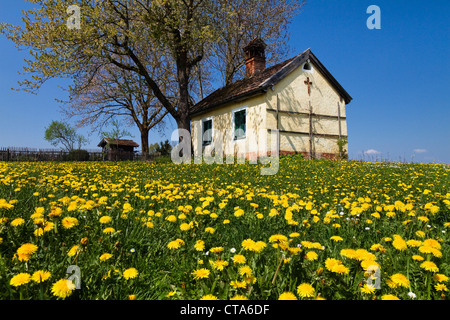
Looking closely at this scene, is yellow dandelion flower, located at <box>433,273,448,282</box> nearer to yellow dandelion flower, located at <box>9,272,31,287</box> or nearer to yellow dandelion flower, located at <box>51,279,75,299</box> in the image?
yellow dandelion flower, located at <box>51,279,75,299</box>

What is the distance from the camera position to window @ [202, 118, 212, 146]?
657 inches

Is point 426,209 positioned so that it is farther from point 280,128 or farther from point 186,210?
point 280,128

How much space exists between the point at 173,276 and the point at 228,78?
19.7 meters

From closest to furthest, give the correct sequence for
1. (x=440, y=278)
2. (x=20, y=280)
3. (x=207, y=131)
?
(x=20, y=280) → (x=440, y=278) → (x=207, y=131)

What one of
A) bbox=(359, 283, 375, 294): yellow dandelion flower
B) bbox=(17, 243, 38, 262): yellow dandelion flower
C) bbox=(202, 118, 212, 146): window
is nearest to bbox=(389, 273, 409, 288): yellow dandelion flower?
bbox=(359, 283, 375, 294): yellow dandelion flower

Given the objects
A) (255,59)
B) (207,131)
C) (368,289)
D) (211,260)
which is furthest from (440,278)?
(255,59)

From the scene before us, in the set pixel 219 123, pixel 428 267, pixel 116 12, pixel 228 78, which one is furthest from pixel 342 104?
pixel 428 267

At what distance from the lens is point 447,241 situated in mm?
2010

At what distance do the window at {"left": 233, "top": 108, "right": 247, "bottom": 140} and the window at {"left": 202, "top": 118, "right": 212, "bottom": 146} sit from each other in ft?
8.04

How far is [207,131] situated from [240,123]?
3.19 meters

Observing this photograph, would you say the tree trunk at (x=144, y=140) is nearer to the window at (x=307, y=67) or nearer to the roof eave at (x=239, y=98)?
the roof eave at (x=239, y=98)

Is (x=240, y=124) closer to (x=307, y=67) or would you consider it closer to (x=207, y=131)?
(x=207, y=131)

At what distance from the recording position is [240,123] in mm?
14430

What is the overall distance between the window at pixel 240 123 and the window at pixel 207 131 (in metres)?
2.45
